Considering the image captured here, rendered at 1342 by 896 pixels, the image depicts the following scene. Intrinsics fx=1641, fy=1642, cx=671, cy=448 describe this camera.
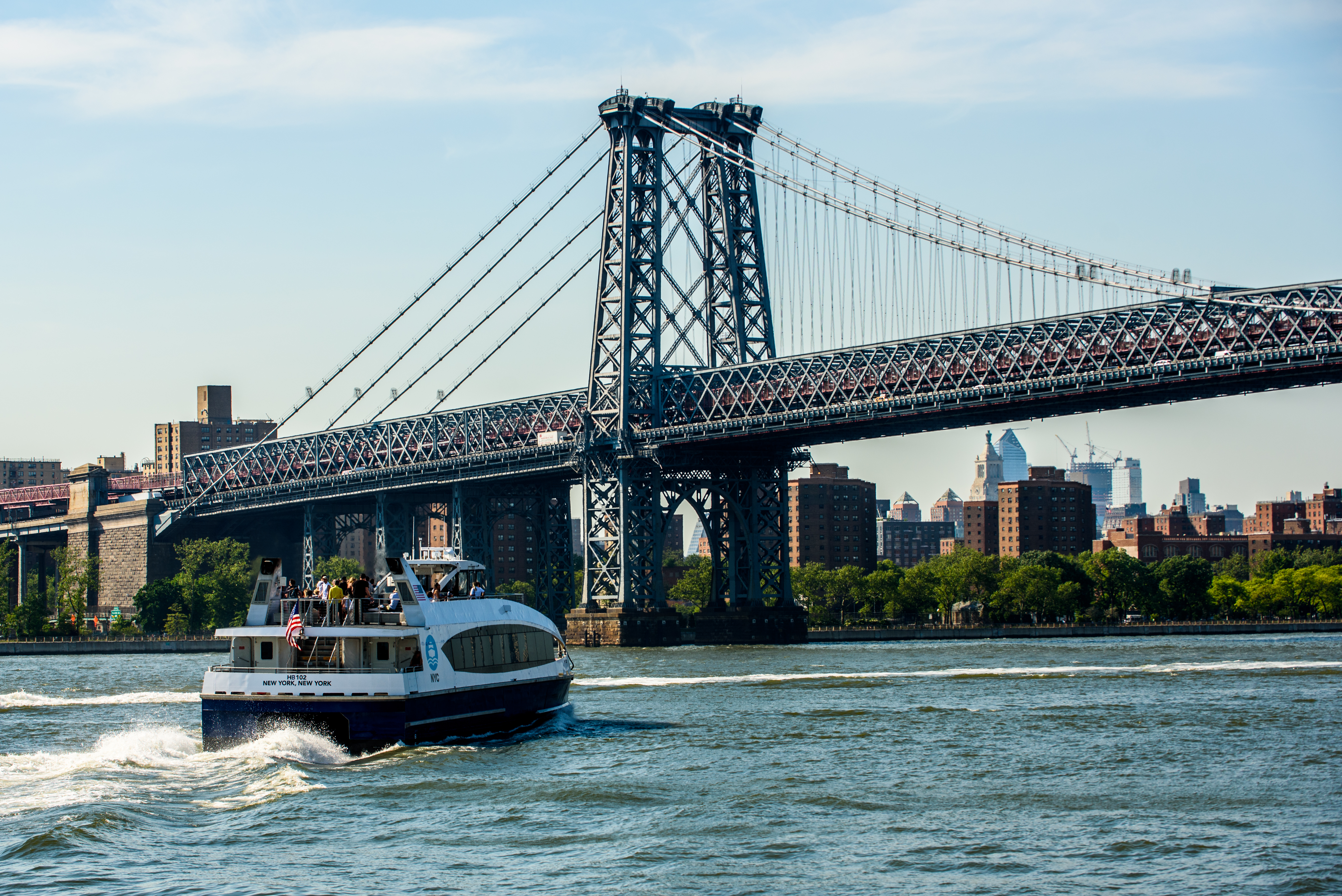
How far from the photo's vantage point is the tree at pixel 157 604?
135 metres

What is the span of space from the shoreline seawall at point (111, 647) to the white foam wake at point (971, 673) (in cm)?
5825

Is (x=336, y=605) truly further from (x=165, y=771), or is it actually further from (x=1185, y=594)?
(x=1185, y=594)

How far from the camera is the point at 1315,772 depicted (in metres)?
34.8

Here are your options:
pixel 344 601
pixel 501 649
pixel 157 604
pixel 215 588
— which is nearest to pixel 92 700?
pixel 501 649

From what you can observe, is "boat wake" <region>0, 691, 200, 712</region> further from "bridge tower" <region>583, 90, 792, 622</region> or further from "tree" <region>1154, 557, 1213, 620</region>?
"tree" <region>1154, 557, 1213, 620</region>

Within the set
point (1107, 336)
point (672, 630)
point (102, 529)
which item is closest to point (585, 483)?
point (672, 630)

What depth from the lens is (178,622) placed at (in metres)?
133

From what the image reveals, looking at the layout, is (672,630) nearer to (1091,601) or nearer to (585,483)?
(585,483)

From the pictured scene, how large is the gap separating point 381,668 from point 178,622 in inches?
3958

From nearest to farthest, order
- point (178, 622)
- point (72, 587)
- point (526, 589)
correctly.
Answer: point (178, 622)
point (72, 587)
point (526, 589)

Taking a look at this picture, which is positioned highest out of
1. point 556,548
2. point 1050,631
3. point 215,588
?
point 556,548

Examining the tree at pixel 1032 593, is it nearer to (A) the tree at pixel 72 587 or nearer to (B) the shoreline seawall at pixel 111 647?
(B) the shoreline seawall at pixel 111 647

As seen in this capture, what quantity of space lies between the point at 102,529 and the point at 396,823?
431 feet

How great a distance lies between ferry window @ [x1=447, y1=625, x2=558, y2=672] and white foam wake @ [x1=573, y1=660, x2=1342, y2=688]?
15706 mm
